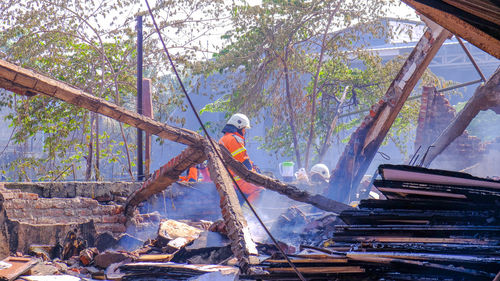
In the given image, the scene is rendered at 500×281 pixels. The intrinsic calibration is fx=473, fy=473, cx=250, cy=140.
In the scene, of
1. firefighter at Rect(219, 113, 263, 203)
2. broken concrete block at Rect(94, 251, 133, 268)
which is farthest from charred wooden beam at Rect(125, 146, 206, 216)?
firefighter at Rect(219, 113, 263, 203)

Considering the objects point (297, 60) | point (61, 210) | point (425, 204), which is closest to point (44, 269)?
point (61, 210)

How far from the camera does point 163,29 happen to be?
36.9 ft

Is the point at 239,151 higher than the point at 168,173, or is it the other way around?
the point at 239,151

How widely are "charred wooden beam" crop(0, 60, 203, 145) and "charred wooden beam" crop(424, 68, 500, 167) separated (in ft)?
17.4

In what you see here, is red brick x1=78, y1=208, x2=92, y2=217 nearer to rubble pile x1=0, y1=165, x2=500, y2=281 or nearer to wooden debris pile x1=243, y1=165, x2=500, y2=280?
rubble pile x1=0, y1=165, x2=500, y2=281

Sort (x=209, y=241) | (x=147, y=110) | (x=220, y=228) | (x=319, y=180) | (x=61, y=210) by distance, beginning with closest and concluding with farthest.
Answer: (x=209, y=241) < (x=220, y=228) < (x=61, y=210) < (x=147, y=110) < (x=319, y=180)

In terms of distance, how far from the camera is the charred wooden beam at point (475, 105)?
333 inches

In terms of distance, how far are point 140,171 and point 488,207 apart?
6693 mm

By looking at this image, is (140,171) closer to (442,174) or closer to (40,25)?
(40,25)

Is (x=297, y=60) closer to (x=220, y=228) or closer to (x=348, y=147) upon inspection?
(x=348, y=147)

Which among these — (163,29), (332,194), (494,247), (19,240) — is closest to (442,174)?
(494,247)

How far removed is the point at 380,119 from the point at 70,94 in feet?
17.1

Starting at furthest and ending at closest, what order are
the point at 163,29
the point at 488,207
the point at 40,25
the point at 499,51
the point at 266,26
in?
the point at 266,26
the point at 163,29
the point at 40,25
the point at 488,207
the point at 499,51

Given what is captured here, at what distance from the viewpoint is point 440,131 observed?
1119 cm
